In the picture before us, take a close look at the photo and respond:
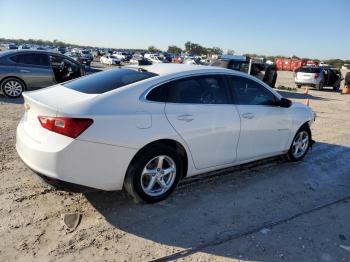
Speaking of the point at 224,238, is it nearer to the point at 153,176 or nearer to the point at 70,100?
the point at 153,176

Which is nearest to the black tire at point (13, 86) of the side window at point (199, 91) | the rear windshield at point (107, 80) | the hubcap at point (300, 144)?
the rear windshield at point (107, 80)

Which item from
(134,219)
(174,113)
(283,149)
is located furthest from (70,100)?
(283,149)

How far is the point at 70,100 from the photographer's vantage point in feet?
12.6

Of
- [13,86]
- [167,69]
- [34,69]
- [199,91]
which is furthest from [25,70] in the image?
[199,91]

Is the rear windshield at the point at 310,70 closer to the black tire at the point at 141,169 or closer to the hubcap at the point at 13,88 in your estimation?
the hubcap at the point at 13,88

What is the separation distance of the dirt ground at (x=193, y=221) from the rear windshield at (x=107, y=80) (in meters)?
1.29

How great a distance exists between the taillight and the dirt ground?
0.97 m

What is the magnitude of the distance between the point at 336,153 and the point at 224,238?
14.4ft

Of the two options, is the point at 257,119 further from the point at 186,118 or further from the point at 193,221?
the point at 193,221

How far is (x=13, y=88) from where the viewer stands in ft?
35.7

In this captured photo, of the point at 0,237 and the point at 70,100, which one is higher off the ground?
the point at 70,100

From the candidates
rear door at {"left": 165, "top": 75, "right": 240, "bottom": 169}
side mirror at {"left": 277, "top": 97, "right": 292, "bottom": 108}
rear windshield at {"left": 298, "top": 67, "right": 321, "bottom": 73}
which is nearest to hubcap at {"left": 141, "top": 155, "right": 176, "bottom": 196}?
rear door at {"left": 165, "top": 75, "right": 240, "bottom": 169}

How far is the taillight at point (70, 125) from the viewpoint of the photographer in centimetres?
352

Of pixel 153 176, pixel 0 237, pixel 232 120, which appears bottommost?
pixel 0 237
